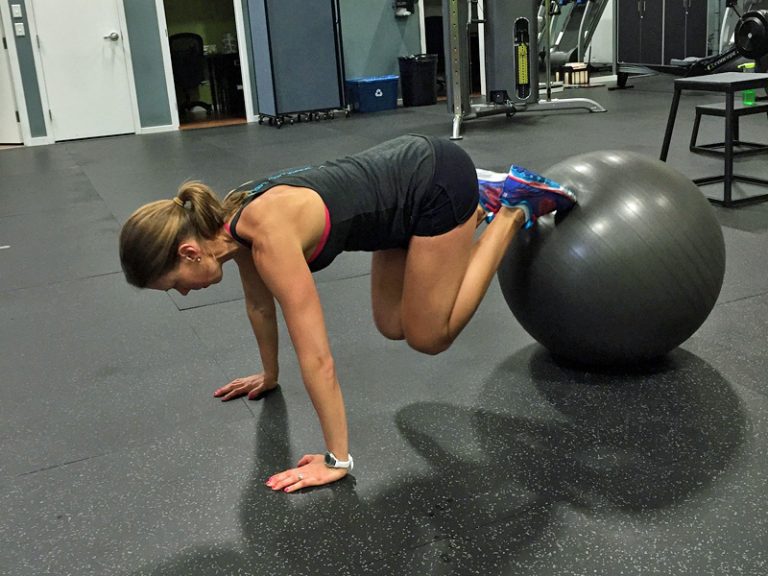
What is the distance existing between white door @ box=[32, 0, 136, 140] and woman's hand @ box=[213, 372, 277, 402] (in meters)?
6.94

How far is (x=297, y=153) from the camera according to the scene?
6.33 meters

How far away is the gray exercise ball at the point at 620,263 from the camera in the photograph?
6.54 ft

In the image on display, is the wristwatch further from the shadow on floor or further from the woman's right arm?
the woman's right arm

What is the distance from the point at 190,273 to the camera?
5.45 feet

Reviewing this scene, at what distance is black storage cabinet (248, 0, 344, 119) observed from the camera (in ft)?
25.7

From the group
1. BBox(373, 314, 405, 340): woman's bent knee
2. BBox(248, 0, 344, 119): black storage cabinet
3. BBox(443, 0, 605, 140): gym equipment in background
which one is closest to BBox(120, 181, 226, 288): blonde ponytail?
BBox(373, 314, 405, 340): woman's bent knee

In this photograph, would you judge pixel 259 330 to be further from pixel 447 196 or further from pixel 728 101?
pixel 728 101

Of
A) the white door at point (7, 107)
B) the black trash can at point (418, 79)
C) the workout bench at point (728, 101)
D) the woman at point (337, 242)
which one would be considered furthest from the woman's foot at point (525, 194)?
the white door at point (7, 107)

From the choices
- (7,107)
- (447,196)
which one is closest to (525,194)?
(447,196)

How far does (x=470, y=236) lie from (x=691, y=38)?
7707mm

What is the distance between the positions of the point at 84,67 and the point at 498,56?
434cm

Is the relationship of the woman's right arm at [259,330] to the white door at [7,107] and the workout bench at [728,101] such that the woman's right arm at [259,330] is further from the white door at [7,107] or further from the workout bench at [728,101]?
the white door at [7,107]

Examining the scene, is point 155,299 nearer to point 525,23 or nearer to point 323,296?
point 323,296

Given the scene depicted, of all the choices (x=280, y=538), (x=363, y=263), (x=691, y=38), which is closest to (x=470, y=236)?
(x=280, y=538)
